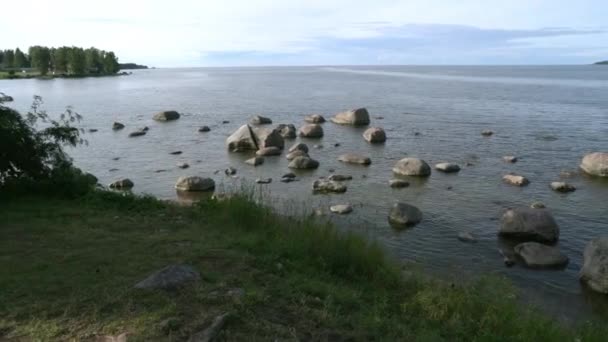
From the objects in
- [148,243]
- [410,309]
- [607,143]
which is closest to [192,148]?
[148,243]

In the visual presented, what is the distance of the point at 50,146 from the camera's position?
50.8 ft

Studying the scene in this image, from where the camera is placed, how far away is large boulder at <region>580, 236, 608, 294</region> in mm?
12797

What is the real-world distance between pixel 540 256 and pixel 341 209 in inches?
286

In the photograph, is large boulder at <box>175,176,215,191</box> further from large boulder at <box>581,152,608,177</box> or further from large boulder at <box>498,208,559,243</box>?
large boulder at <box>581,152,608,177</box>

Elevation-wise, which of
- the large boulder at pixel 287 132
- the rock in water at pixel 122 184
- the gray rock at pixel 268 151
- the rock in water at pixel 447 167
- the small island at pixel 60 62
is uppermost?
the small island at pixel 60 62

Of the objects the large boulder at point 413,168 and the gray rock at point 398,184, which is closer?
the gray rock at point 398,184

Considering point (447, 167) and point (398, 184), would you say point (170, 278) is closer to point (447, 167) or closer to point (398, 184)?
point (398, 184)

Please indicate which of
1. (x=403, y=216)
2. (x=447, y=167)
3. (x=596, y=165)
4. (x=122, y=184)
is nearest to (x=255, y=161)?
(x=122, y=184)

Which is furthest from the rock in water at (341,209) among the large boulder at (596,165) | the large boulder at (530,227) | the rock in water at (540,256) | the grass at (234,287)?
the large boulder at (596,165)

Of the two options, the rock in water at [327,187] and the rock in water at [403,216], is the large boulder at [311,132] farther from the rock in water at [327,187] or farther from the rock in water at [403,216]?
the rock in water at [403,216]

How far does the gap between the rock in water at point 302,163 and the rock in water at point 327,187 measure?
3.82m

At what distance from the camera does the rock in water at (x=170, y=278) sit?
7723 millimetres

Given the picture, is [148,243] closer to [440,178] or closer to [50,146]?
[50,146]

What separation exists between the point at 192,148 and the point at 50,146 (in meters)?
18.2
